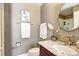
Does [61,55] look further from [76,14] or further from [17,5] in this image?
[17,5]

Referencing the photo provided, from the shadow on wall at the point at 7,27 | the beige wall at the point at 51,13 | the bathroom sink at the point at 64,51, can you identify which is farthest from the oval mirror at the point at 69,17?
the shadow on wall at the point at 7,27

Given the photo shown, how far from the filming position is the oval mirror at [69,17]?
1.62 m

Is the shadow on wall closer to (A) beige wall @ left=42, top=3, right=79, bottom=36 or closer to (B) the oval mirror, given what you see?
(A) beige wall @ left=42, top=3, right=79, bottom=36

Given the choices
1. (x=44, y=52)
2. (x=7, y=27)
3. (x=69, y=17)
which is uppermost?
(x=69, y=17)

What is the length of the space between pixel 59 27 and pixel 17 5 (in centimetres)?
51

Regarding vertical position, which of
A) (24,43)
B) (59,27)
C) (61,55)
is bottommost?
(61,55)

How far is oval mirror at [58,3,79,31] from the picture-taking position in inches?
→ 63.6

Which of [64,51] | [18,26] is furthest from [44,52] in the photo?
[18,26]

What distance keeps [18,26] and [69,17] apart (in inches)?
21.8

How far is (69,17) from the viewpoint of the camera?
5.33ft

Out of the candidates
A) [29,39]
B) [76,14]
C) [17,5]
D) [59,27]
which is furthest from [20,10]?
[76,14]

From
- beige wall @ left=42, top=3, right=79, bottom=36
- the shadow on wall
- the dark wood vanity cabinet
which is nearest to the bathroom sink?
the dark wood vanity cabinet

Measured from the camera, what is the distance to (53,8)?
1.64 metres

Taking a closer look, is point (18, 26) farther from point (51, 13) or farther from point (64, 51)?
point (64, 51)
